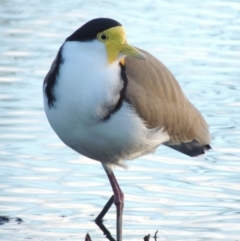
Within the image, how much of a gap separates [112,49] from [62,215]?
5.52 feet

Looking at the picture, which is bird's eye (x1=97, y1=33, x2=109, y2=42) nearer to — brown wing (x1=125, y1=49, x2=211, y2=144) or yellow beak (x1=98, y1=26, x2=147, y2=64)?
yellow beak (x1=98, y1=26, x2=147, y2=64)

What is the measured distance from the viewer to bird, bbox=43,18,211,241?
652cm

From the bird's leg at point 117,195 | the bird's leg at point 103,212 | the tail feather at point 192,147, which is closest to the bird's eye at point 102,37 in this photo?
the bird's leg at point 117,195

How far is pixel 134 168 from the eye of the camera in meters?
8.77

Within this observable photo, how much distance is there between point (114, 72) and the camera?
6.61m

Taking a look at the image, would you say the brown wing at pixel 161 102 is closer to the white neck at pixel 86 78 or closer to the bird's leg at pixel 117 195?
the white neck at pixel 86 78

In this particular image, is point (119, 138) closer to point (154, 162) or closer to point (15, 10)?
point (154, 162)

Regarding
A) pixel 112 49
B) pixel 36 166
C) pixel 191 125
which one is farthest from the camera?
pixel 36 166

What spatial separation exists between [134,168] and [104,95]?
2.33 meters

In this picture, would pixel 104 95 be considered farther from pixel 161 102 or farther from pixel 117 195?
pixel 117 195

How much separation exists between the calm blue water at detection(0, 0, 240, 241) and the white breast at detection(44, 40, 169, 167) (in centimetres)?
93

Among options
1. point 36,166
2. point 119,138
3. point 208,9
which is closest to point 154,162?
point 36,166

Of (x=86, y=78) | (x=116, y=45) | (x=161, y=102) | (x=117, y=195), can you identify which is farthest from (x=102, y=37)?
(x=117, y=195)

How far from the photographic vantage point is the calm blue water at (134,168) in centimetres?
770
